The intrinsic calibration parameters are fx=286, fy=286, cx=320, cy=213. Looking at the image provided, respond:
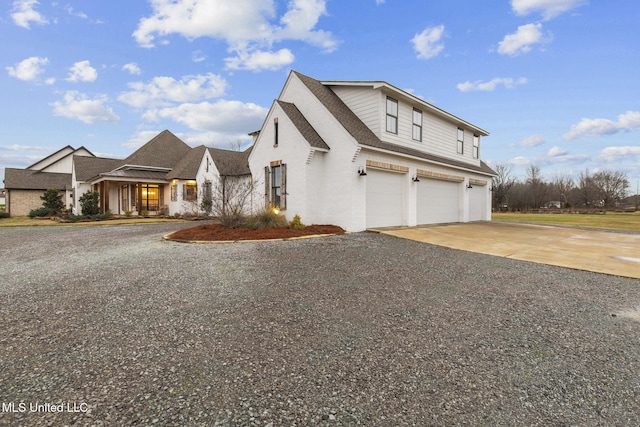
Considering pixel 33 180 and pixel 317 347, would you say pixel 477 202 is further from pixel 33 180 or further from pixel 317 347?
pixel 33 180

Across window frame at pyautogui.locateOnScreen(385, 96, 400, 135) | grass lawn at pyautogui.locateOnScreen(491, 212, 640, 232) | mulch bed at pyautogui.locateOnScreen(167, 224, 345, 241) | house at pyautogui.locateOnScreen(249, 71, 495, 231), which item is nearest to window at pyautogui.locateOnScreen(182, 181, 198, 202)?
house at pyautogui.locateOnScreen(249, 71, 495, 231)

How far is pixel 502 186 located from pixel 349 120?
5553 centimetres

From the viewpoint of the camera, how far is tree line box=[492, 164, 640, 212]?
48625mm

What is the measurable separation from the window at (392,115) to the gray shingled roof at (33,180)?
1255 inches

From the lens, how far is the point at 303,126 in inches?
475

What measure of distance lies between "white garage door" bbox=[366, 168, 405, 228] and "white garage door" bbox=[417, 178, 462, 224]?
1.64 metres

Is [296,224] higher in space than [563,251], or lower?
higher

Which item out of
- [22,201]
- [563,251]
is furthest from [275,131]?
[22,201]

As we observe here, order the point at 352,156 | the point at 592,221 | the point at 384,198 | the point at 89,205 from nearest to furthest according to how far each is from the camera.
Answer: the point at 352,156, the point at 384,198, the point at 89,205, the point at 592,221

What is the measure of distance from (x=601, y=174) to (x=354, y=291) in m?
69.3

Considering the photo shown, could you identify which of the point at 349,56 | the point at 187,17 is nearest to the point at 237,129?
the point at 349,56

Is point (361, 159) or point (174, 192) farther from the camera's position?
point (174, 192)

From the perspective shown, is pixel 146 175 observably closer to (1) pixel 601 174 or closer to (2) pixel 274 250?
(2) pixel 274 250

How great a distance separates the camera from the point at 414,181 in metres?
13.4
